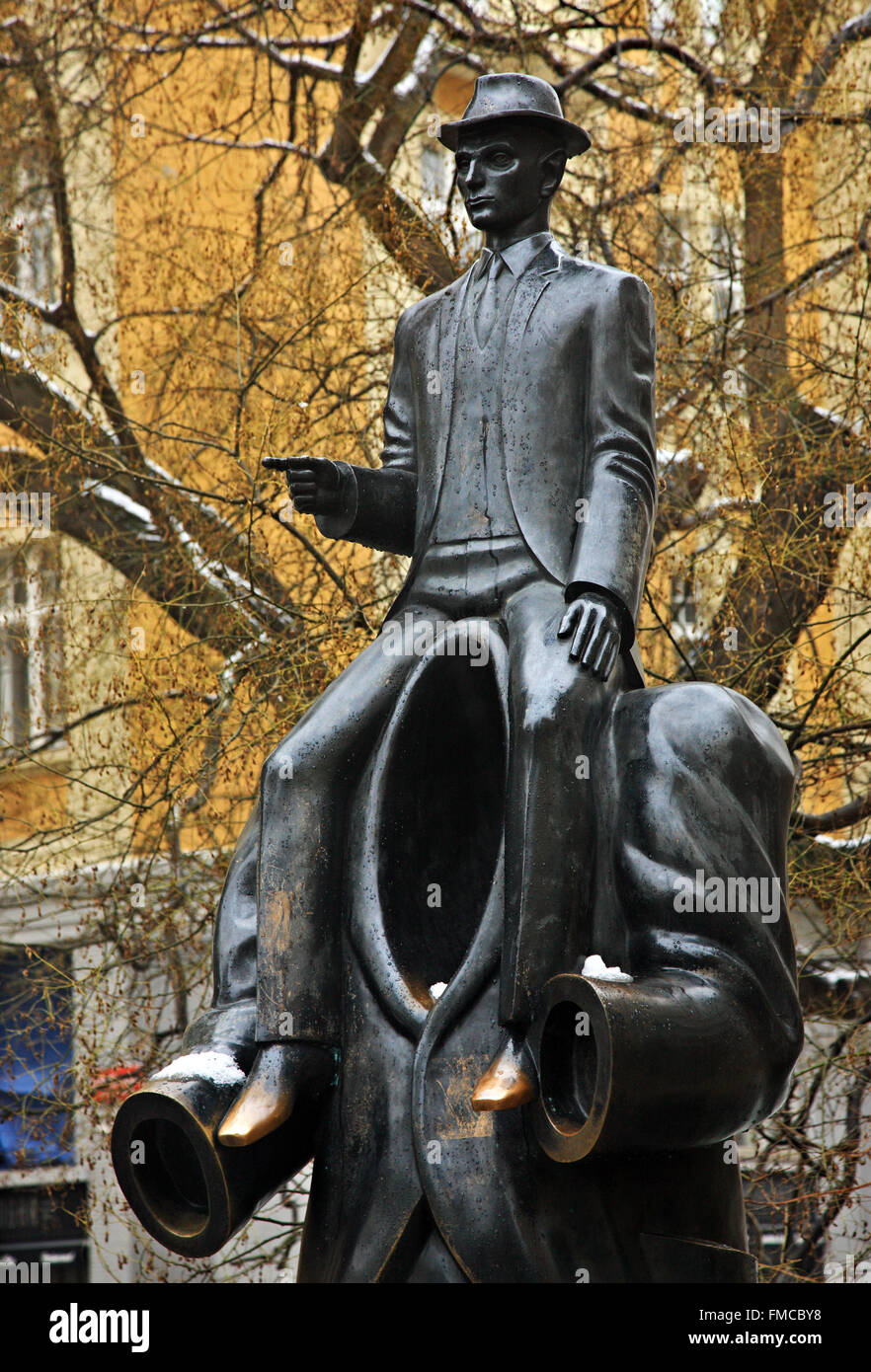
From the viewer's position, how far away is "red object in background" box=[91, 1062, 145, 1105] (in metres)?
8.40

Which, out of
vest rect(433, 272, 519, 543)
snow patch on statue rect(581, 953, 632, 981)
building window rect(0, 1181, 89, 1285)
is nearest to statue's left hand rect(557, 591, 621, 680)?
vest rect(433, 272, 519, 543)

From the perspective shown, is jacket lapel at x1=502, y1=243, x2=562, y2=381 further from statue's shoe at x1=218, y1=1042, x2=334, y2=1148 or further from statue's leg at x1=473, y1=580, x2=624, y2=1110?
statue's shoe at x1=218, y1=1042, x2=334, y2=1148

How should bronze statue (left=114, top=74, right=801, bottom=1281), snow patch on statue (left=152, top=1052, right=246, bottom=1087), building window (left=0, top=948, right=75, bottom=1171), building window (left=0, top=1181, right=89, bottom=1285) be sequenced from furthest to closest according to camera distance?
building window (left=0, top=1181, right=89, bottom=1285)
building window (left=0, top=948, right=75, bottom=1171)
snow patch on statue (left=152, top=1052, right=246, bottom=1087)
bronze statue (left=114, top=74, right=801, bottom=1281)

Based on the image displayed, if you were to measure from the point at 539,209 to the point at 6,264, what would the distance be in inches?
305

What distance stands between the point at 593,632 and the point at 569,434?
19.5 inches

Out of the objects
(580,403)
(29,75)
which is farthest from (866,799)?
(29,75)

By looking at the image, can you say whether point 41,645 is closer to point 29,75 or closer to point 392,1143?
point 29,75

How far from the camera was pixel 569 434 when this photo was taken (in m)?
3.86

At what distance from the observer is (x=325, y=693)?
3830 millimetres

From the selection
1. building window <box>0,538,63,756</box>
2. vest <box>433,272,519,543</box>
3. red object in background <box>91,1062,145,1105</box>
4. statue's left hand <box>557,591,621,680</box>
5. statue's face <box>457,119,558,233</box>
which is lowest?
red object in background <box>91,1062,145,1105</box>

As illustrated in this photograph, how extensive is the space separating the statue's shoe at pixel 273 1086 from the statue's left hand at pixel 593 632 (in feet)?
2.87

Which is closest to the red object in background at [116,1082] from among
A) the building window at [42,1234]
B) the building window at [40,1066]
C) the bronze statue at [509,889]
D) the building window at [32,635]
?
the building window at [40,1066]

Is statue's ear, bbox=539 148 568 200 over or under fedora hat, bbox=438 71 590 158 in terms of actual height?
under

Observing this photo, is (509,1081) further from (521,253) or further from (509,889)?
(521,253)
